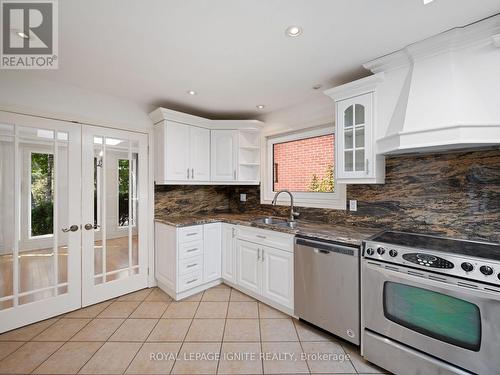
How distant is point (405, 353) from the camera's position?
61.1 inches

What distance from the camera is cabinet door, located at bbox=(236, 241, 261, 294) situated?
2.60 meters

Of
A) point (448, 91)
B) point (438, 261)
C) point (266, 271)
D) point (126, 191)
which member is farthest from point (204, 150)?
point (438, 261)

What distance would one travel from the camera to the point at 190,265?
2771mm

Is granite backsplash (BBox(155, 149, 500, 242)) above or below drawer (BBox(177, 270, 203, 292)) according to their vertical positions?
above

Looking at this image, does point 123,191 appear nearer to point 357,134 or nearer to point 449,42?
point 357,134

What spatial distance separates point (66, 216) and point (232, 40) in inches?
96.6

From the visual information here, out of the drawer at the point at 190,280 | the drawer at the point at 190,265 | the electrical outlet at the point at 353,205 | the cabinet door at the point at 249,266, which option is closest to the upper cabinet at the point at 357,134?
the electrical outlet at the point at 353,205

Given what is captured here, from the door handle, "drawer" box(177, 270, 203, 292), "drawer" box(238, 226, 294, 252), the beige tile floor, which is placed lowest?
the beige tile floor

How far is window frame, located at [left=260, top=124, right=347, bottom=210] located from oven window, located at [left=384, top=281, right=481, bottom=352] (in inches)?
44.2

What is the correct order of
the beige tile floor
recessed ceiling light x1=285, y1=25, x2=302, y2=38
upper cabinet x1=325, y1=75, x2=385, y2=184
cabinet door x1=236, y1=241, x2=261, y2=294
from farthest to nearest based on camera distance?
1. cabinet door x1=236, y1=241, x2=261, y2=294
2. upper cabinet x1=325, y1=75, x2=385, y2=184
3. the beige tile floor
4. recessed ceiling light x1=285, y1=25, x2=302, y2=38

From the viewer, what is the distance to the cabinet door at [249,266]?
2.60m

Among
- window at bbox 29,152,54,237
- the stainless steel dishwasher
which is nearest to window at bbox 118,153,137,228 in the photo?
window at bbox 29,152,54,237

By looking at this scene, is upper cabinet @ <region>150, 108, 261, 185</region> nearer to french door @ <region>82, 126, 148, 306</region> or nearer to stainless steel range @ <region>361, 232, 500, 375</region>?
french door @ <region>82, 126, 148, 306</region>

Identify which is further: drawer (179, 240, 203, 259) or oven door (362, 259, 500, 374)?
drawer (179, 240, 203, 259)
